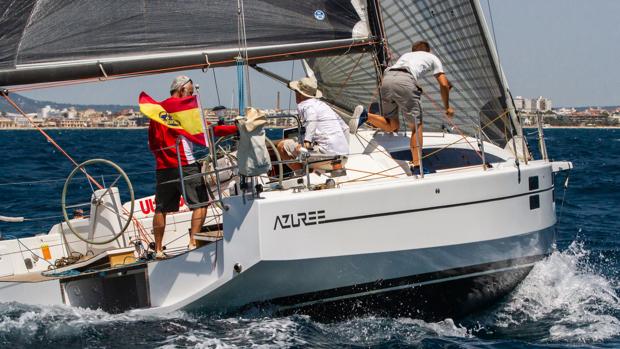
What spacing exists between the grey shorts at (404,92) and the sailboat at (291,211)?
0.46m

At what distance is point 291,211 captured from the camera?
20.6 ft

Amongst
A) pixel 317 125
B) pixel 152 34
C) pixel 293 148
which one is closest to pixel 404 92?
pixel 317 125

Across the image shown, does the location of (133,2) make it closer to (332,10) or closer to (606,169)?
(332,10)

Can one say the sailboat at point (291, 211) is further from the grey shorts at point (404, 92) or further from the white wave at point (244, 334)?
the grey shorts at point (404, 92)

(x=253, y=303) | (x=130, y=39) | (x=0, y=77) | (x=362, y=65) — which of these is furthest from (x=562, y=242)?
(x=0, y=77)

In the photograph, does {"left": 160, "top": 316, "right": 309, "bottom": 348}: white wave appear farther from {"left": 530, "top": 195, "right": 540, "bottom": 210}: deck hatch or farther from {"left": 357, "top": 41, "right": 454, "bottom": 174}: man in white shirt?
{"left": 530, "top": 195, "right": 540, "bottom": 210}: deck hatch

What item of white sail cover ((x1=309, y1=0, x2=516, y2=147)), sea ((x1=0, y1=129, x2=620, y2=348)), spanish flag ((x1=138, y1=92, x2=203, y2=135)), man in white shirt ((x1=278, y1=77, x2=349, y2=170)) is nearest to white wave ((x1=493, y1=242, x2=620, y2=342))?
sea ((x1=0, y1=129, x2=620, y2=348))

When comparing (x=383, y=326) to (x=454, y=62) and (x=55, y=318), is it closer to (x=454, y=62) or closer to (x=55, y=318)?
(x=55, y=318)

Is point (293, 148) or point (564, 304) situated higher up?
point (293, 148)

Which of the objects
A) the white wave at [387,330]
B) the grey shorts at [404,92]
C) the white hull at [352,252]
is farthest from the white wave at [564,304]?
the grey shorts at [404,92]

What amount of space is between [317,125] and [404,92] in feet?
2.67

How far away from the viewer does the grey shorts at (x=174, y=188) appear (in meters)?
6.93

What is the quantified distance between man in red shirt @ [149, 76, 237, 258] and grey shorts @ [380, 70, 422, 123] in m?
1.44

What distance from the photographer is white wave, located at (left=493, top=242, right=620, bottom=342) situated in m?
6.79
